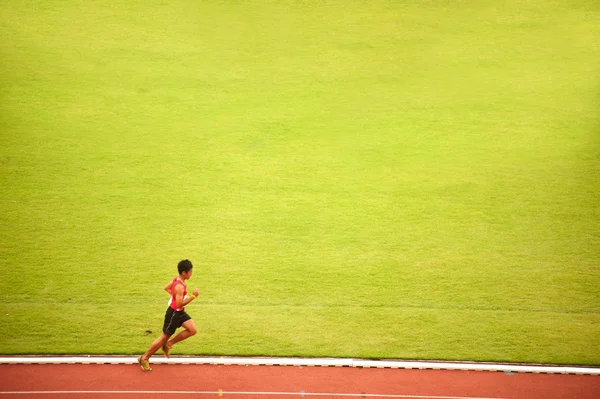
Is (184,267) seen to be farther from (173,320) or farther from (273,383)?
(273,383)

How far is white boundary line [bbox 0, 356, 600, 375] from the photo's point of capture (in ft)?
27.7

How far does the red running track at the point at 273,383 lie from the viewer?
7906mm

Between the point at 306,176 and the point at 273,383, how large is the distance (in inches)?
274

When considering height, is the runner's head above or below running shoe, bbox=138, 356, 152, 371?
above

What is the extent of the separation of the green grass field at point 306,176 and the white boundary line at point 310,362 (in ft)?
0.62

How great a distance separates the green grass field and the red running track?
426 mm

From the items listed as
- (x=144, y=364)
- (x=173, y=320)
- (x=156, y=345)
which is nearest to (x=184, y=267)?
(x=173, y=320)

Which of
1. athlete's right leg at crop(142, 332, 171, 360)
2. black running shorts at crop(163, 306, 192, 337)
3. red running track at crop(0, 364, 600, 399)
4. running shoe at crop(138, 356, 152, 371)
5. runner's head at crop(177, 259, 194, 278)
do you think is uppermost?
runner's head at crop(177, 259, 194, 278)

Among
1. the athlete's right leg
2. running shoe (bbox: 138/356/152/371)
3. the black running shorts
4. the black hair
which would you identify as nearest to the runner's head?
the black hair

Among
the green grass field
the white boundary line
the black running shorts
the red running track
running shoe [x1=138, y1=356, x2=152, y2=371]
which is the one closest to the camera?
the red running track

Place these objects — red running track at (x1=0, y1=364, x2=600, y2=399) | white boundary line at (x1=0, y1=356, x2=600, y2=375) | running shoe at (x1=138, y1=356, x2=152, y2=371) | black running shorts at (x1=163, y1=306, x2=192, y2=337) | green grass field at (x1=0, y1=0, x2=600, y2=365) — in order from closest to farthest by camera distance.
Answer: red running track at (x1=0, y1=364, x2=600, y2=399) → black running shorts at (x1=163, y1=306, x2=192, y2=337) → running shoe at (x1=138, y1=356, x2=152, y2=371) → white boundary line at (x1=0, y1=356, x2=600, y2=375) → green grass field at (x1=0, y1=0, x2=600, y2=365)

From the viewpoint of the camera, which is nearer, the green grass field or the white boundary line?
the white boundary line

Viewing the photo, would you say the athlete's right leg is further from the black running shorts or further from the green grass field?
the green grass field

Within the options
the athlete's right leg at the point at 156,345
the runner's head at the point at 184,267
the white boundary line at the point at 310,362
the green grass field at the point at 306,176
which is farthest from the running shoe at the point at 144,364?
the runner's head at the point at 184,267
